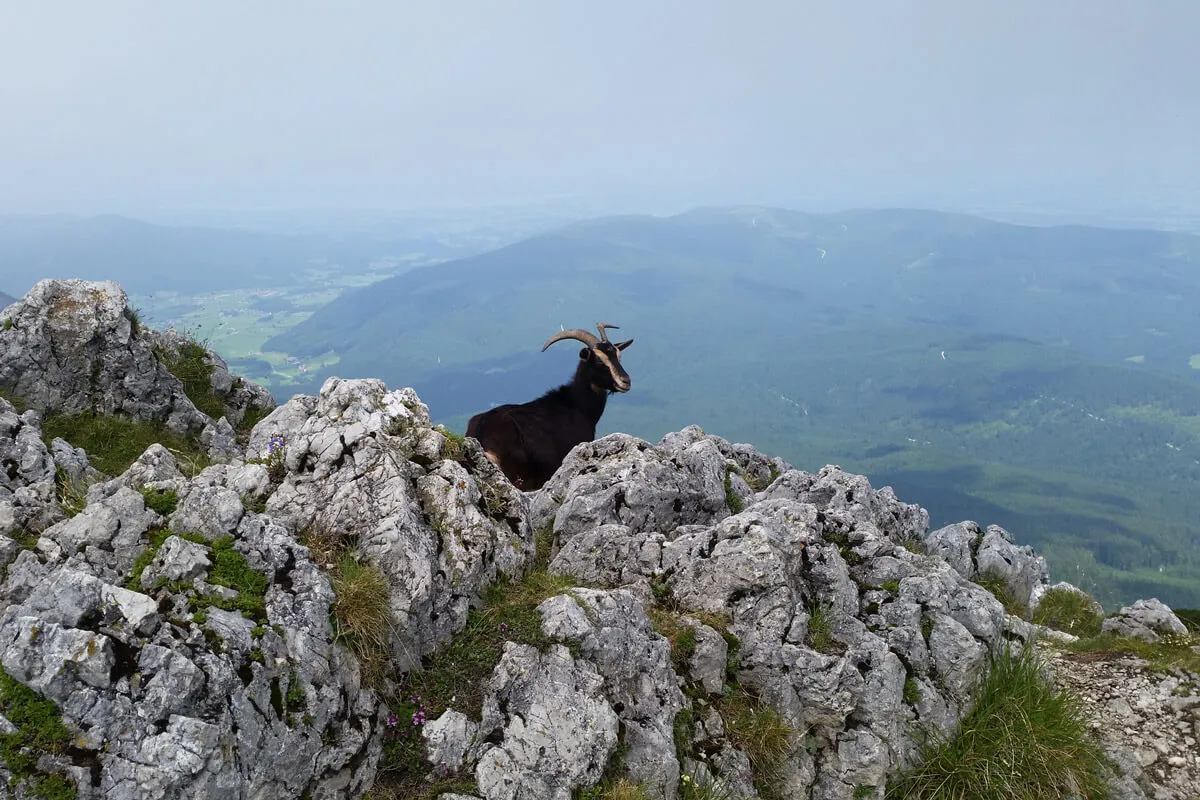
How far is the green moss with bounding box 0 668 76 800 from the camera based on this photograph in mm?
4340

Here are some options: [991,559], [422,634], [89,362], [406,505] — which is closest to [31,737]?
[422,634]

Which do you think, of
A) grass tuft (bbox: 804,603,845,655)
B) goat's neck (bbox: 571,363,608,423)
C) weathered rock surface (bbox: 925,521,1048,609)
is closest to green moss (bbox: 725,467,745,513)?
weathered rock surface (bbox: 925,521,1048,609)

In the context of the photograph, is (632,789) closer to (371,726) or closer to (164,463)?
(371,726)

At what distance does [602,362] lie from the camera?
1881 centimetres

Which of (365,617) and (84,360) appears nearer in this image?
(365,617)

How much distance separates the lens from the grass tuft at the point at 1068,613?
12594 millimetres

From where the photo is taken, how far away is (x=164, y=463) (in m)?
8.16

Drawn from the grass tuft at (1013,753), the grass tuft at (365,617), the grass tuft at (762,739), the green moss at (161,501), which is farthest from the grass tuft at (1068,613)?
the green moss at (161,501)

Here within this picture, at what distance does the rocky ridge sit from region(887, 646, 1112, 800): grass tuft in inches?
10.5

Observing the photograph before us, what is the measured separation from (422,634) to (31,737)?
2.94 m

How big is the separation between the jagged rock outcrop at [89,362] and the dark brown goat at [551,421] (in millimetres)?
6003

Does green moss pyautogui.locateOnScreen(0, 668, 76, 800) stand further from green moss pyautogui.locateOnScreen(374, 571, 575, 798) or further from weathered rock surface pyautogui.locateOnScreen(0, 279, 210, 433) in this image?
weathered rock surface pyautogui.locateOnScreen(0, 279, 210, 433)

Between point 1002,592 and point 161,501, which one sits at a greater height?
point 161,501

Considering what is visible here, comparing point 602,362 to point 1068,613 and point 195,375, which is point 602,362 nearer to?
point 195,375
